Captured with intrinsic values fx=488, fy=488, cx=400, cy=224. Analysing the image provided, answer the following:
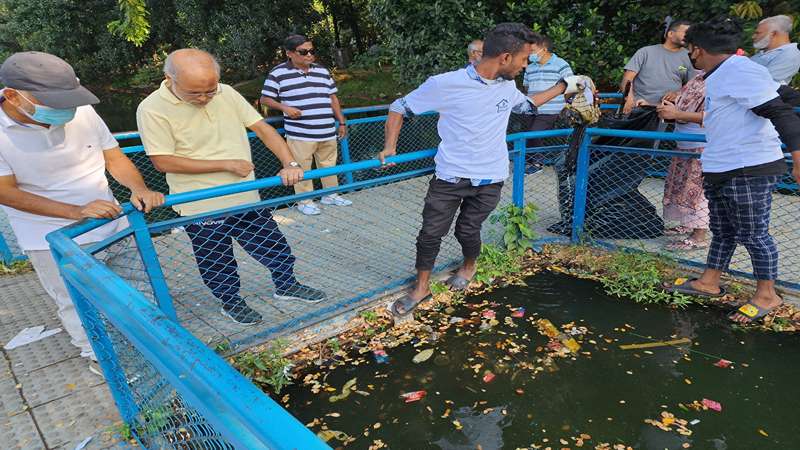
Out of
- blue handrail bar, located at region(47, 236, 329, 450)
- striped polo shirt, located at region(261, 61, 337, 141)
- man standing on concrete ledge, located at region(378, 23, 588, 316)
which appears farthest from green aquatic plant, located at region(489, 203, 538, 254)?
blue handrail bar, located at region(47, 236, 329, 450)

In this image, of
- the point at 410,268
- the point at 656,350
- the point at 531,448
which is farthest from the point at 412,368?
the point at 656,350

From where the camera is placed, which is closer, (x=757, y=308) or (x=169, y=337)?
(x=169, y=337)

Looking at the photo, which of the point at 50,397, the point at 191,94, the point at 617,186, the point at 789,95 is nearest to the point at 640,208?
the point at 617,186

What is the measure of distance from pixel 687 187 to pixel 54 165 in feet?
14.1

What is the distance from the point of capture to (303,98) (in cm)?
490

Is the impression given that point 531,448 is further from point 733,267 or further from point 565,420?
point 733,267

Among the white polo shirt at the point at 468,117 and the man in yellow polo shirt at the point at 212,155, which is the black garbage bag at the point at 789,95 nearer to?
the white polo shirt at the point at 468,117

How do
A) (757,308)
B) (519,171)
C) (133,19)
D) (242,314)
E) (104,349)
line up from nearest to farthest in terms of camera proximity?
(104,349) < (757,308) < (242,314) < (519,171) < (133,19)

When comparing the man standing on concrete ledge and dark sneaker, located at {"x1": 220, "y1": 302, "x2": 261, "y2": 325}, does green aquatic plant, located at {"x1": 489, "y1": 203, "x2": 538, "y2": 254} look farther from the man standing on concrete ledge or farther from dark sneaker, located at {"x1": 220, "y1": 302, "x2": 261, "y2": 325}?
dark sneaker, located at {"x1": 220, "y1": 302, "x2": 261, "y2": 325}

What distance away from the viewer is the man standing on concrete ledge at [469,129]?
2.89 meters

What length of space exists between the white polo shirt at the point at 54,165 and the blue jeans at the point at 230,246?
477 millimetres

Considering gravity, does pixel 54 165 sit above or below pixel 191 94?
below

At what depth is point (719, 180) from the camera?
3055 mm

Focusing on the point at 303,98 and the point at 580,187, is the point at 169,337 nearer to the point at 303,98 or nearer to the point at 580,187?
the point at 580,187
